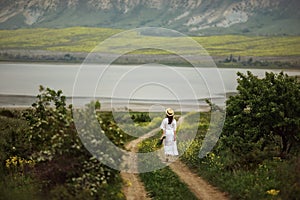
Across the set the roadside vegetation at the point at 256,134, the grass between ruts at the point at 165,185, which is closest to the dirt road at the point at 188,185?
the grass between ruts at the point at 165,185

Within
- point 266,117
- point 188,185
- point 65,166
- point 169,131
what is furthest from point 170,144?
point 65,166

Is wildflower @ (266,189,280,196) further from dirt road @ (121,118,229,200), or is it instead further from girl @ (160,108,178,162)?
girl @ (160,108,178,162)

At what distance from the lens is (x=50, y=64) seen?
166375 millimetres

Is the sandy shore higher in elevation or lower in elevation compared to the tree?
higher

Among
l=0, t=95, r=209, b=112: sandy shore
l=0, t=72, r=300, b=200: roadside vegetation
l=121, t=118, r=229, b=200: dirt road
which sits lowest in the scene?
l=121, t=118, r=229, b=200: dirt road

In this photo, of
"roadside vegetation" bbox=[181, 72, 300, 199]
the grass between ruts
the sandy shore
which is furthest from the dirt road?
the sandy shore

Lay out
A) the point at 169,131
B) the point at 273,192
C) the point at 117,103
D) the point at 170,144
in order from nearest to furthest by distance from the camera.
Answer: the point at 273,192 < the point at 169,131 < the point at 170,144 < the point at 117,103

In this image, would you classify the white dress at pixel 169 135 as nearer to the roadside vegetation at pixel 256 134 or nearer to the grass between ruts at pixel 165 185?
the grass between ruts at pixel 165 185

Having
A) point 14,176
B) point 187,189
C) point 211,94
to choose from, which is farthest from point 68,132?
point 211,94

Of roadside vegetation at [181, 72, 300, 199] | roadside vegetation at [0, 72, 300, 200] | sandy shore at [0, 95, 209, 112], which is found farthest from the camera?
sandy shore at [0, 95, 209, 112]

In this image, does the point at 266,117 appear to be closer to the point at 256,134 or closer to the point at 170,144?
the point at 256,134

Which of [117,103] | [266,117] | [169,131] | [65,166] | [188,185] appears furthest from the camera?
[117,103]

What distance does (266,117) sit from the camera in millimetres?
20109

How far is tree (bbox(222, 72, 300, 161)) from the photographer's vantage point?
19.9 metres
